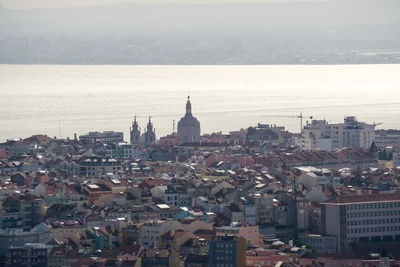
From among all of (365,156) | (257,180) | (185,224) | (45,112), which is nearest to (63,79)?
(45,112)

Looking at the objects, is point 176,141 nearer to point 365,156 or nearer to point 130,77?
point 365,156

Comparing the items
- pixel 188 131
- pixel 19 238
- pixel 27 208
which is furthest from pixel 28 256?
pixel 188 131

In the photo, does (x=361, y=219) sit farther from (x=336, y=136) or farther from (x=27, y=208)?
(x=336, y=136)

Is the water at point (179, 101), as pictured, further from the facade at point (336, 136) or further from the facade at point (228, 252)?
the facade at point (228, 252)

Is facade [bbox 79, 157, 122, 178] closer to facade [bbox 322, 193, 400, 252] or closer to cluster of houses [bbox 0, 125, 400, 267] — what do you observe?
cluster of houses [bbox 0, 125, 400, 267]

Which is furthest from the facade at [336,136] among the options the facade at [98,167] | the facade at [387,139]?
the facade at [98,167]
